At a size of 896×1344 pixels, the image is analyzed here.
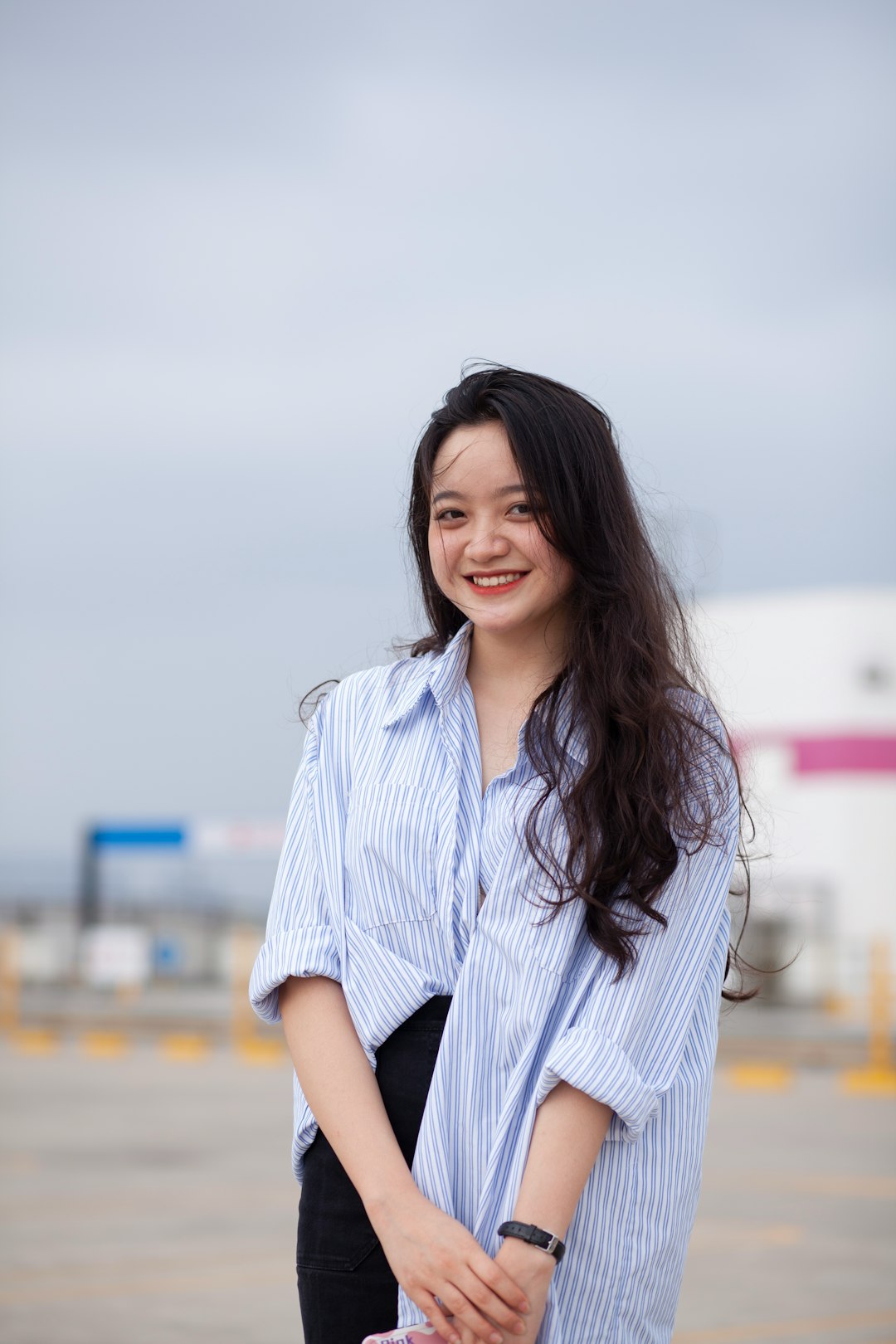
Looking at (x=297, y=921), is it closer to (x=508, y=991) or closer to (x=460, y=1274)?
(x=508, y=991)

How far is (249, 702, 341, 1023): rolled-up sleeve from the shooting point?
195 centimetres

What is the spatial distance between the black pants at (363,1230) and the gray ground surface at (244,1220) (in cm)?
335

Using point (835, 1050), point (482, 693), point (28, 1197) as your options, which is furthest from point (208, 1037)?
point (482, 693)

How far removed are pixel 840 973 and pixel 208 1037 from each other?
7.16m

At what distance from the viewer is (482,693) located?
6.93 ft

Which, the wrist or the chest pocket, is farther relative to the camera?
the chest pocket

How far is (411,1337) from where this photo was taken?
177 centimetres

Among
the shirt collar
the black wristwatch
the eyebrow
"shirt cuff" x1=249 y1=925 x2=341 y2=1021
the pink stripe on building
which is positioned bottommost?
the black wristwatch

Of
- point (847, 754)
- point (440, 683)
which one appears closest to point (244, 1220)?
point (440, 683)

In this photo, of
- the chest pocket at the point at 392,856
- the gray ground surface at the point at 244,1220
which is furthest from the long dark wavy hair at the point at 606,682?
the gray ground surface at the point at 244,1220

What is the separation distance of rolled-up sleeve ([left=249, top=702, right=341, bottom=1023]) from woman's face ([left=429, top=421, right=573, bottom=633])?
12.9 inches

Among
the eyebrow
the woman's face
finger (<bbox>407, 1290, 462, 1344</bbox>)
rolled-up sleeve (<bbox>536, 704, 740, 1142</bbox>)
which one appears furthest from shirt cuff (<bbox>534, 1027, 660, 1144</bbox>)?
the eyebrow

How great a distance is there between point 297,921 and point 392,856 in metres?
0.16

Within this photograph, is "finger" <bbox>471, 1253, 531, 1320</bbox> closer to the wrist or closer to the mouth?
the wrist
